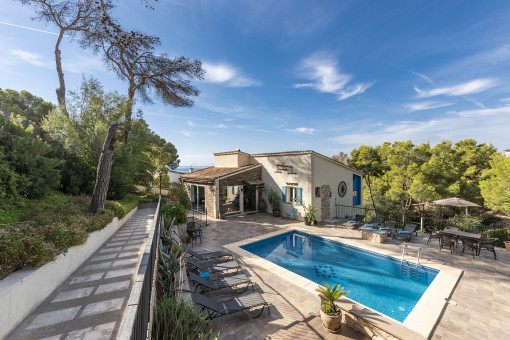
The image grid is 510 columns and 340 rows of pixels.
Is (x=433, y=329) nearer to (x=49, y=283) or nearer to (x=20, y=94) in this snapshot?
(x=49, y=283)

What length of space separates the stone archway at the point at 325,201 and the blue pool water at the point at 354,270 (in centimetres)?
386

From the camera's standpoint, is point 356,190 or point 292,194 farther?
point 356,190

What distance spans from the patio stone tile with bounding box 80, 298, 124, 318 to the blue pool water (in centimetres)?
617

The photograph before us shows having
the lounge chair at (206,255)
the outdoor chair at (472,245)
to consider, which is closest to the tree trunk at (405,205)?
the outdoor chair at (472,245)

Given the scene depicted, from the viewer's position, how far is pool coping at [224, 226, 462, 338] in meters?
4.63

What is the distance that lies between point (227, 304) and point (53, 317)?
327 cm

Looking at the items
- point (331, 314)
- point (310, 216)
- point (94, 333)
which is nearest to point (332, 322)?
point (331, 314)

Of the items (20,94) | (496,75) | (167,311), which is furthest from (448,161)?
(20,94)

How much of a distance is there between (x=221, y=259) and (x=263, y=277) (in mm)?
2232

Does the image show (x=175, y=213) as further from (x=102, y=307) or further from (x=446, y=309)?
(x=446, y=309)

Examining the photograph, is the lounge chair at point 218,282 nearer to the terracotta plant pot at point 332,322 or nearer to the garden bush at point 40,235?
the terracotta plant pot at point 332,322

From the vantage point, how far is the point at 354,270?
26.3ft

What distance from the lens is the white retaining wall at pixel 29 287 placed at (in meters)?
2.94

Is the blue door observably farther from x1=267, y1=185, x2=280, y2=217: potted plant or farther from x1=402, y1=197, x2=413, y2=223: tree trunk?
x1=267, y1=185, x2=280, y2=217: potted plant
